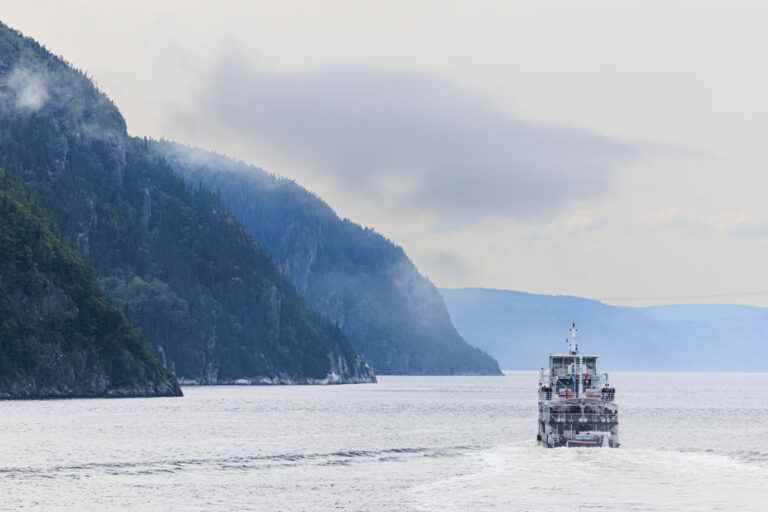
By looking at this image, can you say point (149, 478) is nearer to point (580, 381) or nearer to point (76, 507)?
point (76, 507)

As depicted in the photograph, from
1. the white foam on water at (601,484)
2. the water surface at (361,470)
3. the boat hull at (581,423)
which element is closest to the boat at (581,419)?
the boat hull at (581,423)

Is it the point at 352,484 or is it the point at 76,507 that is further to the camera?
the point at 352,484

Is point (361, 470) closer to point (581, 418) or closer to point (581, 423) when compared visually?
point (581, 418)

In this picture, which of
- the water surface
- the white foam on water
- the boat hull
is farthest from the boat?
the water surface

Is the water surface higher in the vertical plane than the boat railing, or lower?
lower

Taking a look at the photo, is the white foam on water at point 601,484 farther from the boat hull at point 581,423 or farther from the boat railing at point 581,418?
the boat railing at point 581,418

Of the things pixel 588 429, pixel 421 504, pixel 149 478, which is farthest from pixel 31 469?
pixel 588 429

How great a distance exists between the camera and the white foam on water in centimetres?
8931

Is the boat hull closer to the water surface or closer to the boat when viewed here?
the boat

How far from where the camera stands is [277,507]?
88.3 metres

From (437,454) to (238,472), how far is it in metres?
28.3

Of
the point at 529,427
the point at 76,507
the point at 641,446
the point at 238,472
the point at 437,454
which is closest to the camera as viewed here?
the point at 76,507

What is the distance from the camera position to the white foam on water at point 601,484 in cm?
8931

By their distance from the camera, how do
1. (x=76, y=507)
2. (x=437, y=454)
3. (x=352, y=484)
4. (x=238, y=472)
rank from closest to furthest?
(x=76, y=507) → (x=352, y=484) → (x=238, y=472) → (x=437, y=454)
